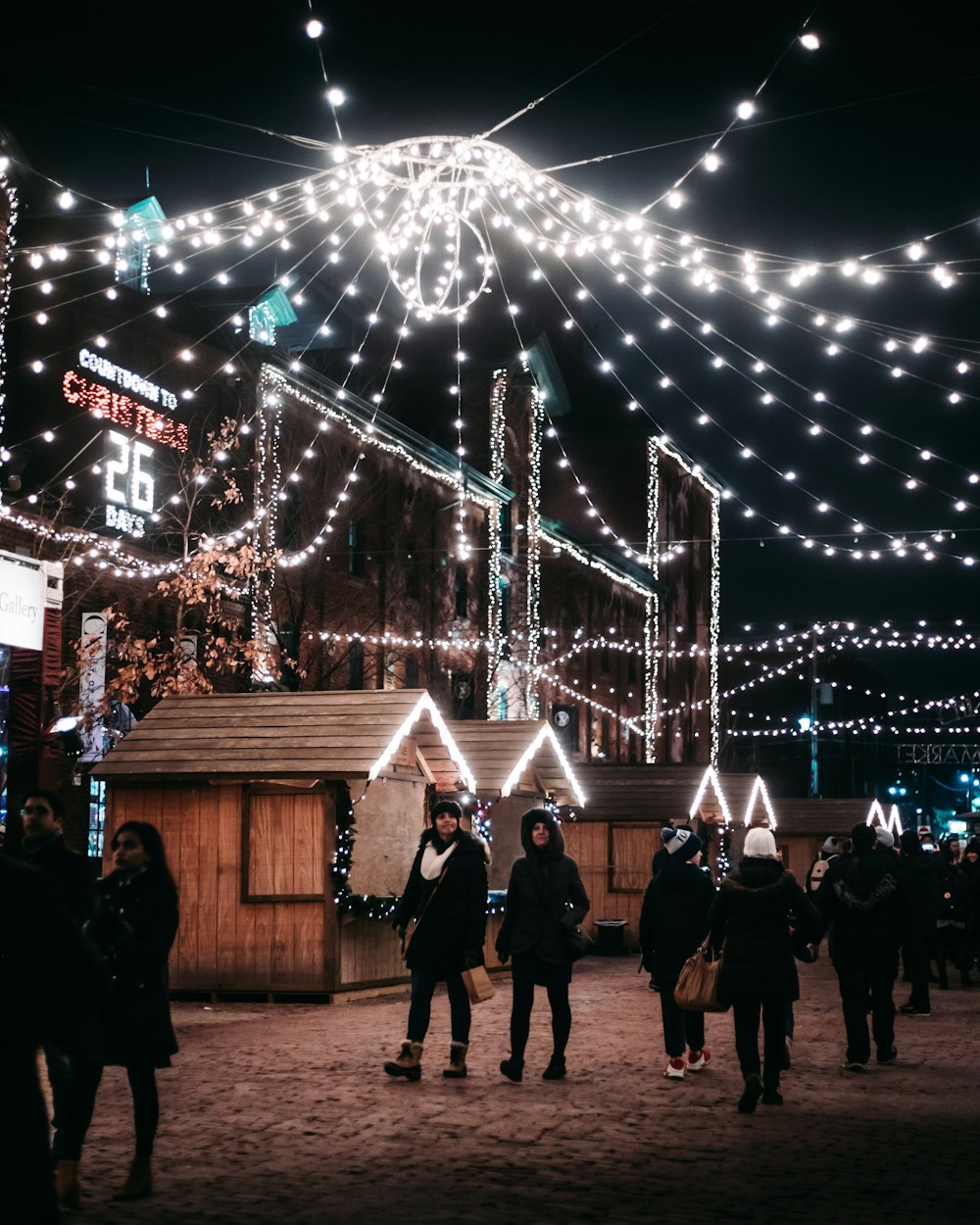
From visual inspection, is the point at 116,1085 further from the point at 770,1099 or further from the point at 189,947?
the point at 189,947

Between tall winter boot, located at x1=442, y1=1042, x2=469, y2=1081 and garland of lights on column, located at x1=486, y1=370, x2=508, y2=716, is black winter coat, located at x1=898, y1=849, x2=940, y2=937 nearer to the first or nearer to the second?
tall winter boot, located at x1=442, y1=1042, x2=469, y2=1081

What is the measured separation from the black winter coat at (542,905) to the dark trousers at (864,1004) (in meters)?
2.11

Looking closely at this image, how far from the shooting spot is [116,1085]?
1047cm

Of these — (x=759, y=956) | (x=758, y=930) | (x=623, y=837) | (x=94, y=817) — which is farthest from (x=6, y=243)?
(x=759, y=956)

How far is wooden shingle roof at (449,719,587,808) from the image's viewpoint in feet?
73.0

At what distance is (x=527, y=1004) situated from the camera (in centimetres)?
1084

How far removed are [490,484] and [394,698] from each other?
2496cm

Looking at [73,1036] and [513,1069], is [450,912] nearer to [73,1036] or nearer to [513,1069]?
[513,1069]

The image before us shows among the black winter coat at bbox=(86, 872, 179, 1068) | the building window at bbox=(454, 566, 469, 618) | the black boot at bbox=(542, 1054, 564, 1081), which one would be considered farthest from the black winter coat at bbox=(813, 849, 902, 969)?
the building window at bbox=(454, 566, 469, 618)

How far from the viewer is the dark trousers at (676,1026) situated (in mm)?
11109

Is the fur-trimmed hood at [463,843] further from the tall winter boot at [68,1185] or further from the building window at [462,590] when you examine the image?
the building window at [462,590]

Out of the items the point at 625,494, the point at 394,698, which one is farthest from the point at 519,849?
the point at 625,494

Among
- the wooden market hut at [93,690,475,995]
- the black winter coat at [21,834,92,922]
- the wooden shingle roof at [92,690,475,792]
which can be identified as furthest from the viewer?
the wooden market hut at [93,690,475,995]

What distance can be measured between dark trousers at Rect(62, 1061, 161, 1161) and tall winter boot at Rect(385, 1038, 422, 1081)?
3578 millimetres
